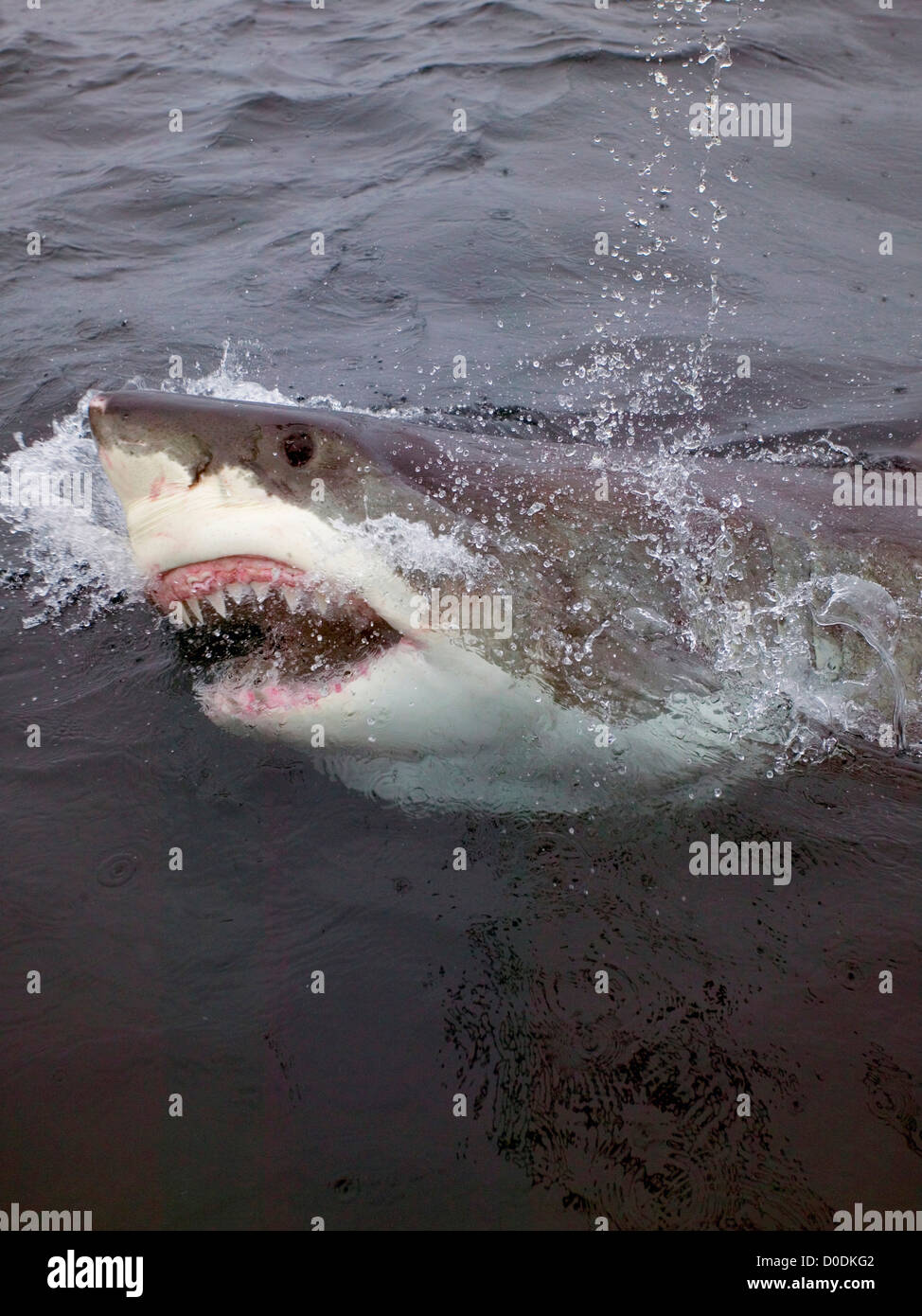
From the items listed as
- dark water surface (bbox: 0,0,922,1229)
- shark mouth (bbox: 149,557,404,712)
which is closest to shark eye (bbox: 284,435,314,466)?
shark mouth (bbox: 149,557,404,712)

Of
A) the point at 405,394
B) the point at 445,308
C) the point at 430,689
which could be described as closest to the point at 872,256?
the point at 445,308

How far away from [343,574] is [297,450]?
0.31 metres

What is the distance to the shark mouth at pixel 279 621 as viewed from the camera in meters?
2.60

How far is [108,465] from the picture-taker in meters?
2.56

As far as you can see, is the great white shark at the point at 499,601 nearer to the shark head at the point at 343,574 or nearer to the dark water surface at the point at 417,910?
the shark head at the point at 343,574

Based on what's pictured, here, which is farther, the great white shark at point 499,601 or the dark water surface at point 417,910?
the great white shark at point 499,601

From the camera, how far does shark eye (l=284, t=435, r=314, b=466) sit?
2.63 metres

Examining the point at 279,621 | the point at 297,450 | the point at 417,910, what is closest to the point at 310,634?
the point at 279,621

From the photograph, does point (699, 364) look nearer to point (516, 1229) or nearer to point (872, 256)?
point (872, 256)

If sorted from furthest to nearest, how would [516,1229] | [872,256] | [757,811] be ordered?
[872,256], [757,811], [516,1229]

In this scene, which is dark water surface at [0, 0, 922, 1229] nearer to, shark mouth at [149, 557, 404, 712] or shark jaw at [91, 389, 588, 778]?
shark jaw at [91, 389, 588, 778]

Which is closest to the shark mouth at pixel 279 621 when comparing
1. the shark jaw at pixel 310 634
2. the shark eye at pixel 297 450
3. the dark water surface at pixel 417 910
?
the shark jaw at pixel 310 634

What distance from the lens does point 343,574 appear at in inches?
103

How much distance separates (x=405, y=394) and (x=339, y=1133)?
3.65 meters
